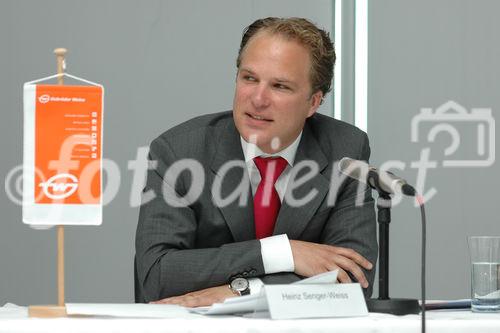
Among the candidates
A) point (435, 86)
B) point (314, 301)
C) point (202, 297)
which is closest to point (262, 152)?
point (202, 297)

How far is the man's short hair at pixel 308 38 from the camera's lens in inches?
100

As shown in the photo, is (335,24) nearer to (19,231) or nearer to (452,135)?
(452,135)

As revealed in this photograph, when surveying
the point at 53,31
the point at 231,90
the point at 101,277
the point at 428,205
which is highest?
the point at 53,31

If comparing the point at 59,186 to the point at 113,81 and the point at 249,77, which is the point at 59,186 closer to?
the point at 249,77

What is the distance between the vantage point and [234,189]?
248 centimetres

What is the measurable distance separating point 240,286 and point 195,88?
1.63m

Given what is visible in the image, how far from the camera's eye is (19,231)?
3572mm

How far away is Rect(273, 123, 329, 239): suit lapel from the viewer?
248 cm

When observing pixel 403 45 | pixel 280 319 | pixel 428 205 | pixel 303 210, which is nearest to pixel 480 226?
pixel 428 205

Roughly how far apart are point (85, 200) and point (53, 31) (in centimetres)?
224

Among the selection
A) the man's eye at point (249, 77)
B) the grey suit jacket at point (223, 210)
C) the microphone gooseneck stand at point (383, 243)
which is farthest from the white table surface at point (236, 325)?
the man's eye at point (249, 77)

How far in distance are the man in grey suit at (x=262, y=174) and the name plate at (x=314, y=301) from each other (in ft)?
2.36

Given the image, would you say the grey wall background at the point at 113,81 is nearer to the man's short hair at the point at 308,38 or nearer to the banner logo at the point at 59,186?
the man's short hair at the point at 308,38

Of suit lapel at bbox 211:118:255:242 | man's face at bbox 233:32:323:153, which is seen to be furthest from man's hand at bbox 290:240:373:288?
man's face at bbox 233:32:323:153
